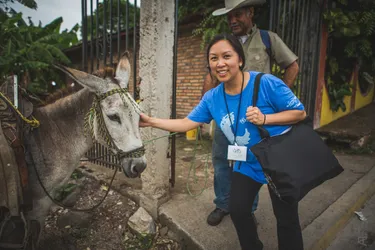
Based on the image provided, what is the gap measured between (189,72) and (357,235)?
5984 mm

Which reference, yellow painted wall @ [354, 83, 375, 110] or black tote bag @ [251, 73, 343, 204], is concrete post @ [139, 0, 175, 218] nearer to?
black tote bag @ [251, 73, 343, 204]

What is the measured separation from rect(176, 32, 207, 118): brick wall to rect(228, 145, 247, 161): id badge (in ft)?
18.4

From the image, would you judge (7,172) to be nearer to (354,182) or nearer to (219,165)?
(219,165)

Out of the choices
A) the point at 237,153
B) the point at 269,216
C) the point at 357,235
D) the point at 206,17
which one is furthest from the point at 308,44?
the point at 237,153

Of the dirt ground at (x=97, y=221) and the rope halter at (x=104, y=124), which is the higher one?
the rope halter at (x=104, y=124)

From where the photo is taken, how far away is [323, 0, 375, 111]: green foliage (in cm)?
557

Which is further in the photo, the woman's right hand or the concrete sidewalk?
the concrete sidewalk

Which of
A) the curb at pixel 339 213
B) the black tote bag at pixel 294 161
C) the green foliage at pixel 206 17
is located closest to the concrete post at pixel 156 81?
the black tote bag at pixel 294 161

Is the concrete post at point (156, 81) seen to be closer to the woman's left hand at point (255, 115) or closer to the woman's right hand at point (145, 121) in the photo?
the woman's right hand at point (145, 121)

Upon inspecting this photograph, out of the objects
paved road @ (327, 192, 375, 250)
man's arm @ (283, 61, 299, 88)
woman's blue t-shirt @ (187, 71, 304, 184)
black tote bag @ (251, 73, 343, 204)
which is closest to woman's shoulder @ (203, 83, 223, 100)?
woman's blue t-shirt @ (187, 71, 304, 184)

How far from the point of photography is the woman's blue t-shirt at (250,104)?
1.71 metres

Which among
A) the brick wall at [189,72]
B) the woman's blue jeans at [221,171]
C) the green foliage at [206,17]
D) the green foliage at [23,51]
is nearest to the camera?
the woman's blue jeans at [221,171]

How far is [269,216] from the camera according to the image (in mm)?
2789

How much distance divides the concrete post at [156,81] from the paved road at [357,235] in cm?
207
